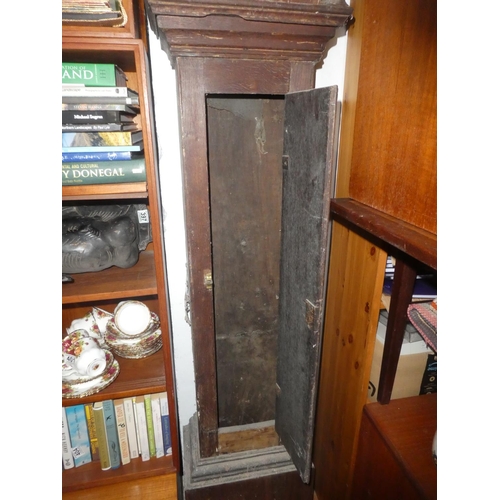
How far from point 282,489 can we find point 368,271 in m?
0.88

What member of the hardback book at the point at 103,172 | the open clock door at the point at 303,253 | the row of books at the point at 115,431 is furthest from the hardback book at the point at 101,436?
the hardback book at the point at 103,172

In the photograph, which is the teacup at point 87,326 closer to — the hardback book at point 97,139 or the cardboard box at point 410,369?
the hardback book at point 97,139

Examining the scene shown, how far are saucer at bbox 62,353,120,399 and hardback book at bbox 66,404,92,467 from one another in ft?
0.49

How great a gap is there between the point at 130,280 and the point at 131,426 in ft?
1.81

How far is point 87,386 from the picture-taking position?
3.21ft

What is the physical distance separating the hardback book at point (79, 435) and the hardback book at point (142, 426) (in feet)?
0.55

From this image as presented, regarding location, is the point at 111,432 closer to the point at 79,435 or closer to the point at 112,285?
the point at 79,435

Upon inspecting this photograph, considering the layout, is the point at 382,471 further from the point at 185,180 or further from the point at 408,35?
the point at 408,35

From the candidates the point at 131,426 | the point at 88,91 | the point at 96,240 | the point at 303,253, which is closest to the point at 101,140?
the point at 88,91

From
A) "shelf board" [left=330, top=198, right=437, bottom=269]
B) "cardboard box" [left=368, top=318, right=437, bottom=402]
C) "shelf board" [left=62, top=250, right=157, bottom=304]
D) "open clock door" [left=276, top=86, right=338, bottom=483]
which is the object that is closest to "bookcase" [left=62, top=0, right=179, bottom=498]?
"shelf board" [left=62, top=250, right=157, bottom=304]

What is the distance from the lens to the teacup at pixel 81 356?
993 mm

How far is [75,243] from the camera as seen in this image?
0.95 metres

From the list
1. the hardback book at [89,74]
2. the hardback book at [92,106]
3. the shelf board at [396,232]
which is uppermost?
the hardback book at [89,74]

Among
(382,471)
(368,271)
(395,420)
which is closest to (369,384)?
(395,420)
